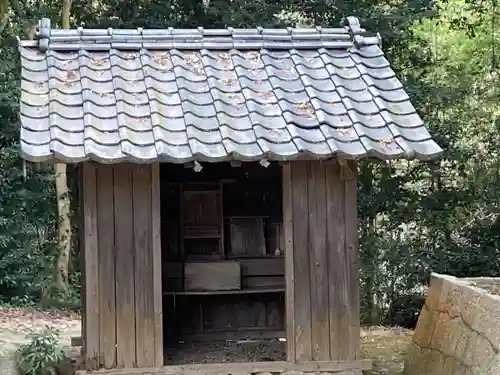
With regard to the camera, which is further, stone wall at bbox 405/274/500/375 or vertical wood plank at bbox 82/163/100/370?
vertical wood plank at bbox 82/163/100/370

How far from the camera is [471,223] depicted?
11914 mm

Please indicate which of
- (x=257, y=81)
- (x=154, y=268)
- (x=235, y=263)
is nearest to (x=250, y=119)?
(x=257, y=81)

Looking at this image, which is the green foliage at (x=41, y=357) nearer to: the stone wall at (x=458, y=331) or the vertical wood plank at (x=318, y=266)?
the vertical wood plank at (x=318, y=266)

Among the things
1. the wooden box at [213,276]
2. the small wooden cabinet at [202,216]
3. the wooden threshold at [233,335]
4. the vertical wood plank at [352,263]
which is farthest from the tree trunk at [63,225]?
the vertical wood plank at [352,263]

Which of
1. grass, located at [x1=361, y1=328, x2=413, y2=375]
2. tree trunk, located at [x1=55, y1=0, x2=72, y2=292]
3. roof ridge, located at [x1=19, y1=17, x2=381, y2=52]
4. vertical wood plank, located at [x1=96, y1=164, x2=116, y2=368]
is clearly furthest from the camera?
tree trunk, located at [x1=55, y1=0, x2=72, y2=292]

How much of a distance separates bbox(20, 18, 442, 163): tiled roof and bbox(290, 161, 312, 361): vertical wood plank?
412mm

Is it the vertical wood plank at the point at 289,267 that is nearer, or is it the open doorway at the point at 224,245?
the vertical wood plank at the point at 289,267

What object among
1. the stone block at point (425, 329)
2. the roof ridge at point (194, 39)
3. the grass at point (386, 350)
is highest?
the roof ridge at point (194, 39)

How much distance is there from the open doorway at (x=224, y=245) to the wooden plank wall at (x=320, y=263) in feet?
5.73

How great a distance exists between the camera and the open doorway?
7.22m

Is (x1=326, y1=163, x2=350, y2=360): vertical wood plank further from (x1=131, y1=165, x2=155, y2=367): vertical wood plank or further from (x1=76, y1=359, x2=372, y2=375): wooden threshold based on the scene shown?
(x1=131, y1=165, x2=155, y2=367): vertical wood plank

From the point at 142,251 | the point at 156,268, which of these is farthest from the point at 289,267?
the point at 142,251

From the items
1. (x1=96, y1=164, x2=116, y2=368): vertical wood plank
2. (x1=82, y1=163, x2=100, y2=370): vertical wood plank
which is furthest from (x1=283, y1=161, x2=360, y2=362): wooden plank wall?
(x1=82, y1=163, x2=100, y2=370): vertical wood plank

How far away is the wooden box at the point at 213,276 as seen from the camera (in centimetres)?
696
